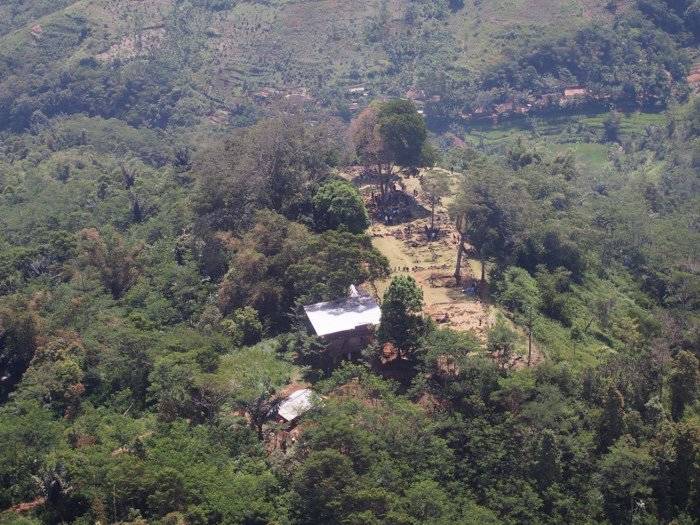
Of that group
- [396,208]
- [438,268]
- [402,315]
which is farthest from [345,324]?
[396,208]

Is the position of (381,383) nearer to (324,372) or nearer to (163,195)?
(324,372)

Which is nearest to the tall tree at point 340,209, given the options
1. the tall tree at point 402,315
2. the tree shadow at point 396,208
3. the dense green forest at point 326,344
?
the dense green forest at point 326,344

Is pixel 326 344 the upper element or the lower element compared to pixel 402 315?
lower

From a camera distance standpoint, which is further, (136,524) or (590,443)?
(590,443)

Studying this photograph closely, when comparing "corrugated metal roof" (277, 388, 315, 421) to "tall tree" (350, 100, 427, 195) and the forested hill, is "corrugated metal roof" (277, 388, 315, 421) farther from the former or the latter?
the forested hill

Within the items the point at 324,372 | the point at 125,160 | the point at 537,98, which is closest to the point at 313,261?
the point at 324,372

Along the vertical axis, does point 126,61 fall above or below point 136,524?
below

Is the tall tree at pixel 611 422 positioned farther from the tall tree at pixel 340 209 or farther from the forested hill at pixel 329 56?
the forested hill at pixel 329 56

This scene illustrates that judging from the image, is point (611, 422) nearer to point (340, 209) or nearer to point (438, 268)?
point (438, 268)
